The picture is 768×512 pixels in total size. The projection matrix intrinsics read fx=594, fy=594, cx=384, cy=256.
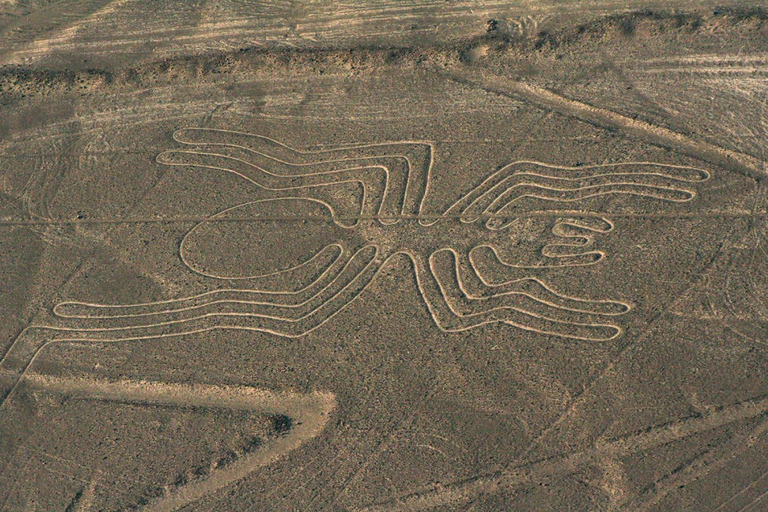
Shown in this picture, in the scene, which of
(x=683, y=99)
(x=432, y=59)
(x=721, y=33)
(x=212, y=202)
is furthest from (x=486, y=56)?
(x=212, y=202)

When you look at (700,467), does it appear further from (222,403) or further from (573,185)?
(222,403)

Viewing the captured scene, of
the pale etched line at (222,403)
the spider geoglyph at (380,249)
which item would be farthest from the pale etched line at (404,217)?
the pale etched line at (222,403)

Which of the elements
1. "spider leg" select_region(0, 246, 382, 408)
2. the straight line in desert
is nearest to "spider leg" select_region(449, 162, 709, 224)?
the straight line in desert

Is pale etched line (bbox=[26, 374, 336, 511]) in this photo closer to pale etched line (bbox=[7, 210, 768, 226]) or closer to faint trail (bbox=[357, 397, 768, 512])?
faint trail (bbox=[357, 397, 768, 512])

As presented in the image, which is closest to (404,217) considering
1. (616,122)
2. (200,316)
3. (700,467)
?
(200,316)

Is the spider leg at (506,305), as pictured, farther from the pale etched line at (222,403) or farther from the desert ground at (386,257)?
the pale etched line at (222,403)

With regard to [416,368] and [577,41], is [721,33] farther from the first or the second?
[416,368]
